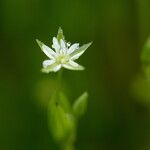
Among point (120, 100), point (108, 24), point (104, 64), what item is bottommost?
point (120, 100)

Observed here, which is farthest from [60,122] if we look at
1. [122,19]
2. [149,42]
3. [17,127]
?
[122,19]

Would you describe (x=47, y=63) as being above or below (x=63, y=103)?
above

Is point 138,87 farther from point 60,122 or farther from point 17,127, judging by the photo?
point 60,122

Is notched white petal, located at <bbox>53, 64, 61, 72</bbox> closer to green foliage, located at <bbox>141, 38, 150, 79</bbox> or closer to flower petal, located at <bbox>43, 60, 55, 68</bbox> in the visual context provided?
flower petal, located at <bbox>43, 60, 55, 68</bbox>

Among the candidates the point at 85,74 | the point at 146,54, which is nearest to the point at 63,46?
the point at 146,54

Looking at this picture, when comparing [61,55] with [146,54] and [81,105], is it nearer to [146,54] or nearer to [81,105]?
[81,105]

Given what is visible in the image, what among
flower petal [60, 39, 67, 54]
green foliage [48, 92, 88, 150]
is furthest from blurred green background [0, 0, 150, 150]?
flower petal [60, 39, 67, 54]
